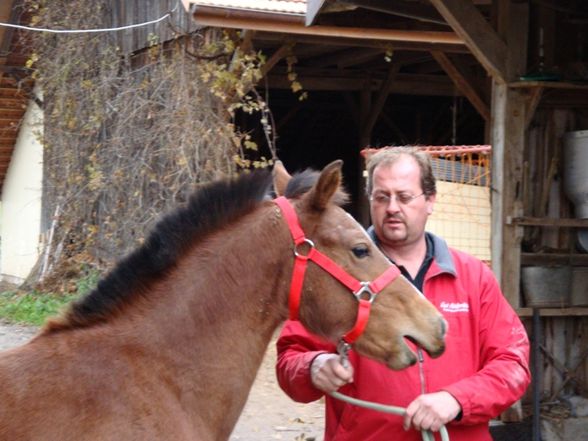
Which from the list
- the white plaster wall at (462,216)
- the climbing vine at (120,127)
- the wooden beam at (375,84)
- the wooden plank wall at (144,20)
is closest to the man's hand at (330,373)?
the white plaster wall at (462,216)

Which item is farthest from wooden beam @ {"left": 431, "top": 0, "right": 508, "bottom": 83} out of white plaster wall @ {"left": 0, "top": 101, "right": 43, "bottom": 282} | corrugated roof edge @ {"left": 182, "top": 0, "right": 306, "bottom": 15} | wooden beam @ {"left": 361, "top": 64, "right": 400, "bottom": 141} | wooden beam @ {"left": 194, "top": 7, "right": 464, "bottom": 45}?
white plaster wall @ {"left": 0, "top": 101, "right": 43, "bottom": 282}

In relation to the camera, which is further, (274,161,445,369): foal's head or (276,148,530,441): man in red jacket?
(276,148,530,441): man in red jacket

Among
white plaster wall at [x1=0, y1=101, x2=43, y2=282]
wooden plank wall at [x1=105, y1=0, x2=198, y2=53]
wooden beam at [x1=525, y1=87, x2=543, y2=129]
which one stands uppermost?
wooden plank wall at [x1=105, y1=0, x2=198, y2=53]

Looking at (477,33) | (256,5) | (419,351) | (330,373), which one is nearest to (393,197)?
(419,351)

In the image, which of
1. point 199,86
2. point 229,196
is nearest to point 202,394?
point 229,196

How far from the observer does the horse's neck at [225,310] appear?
3.09 m

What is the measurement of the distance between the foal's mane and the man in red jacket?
0.45 metres

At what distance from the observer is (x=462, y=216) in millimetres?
7066

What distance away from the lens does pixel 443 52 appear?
8.28 m

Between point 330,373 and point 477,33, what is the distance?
3.27 metres

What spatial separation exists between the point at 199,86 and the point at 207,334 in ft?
22.2

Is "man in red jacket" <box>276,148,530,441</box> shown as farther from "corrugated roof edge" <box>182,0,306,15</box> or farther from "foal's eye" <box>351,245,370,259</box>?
"corrugated roof edge" <box>182,0,306,15</box>

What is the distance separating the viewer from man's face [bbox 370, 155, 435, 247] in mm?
3303

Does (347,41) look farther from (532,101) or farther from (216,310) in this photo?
(216,310)
